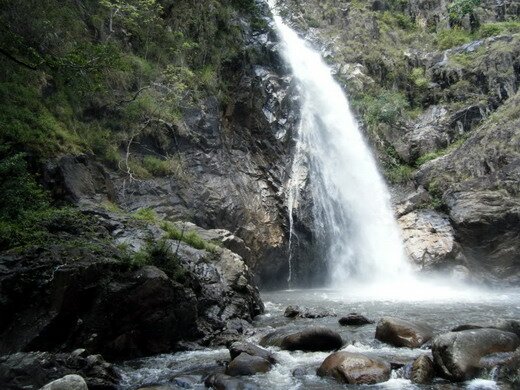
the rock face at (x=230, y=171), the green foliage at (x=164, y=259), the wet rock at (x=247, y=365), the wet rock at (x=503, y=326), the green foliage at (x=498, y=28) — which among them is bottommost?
the wet rock at (x=247, y=365)

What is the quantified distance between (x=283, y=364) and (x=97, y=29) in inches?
654

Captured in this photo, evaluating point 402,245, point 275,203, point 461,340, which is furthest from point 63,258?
point 402,245

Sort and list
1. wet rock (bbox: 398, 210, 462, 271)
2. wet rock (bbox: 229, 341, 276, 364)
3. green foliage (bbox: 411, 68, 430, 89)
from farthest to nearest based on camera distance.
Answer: green foliage (bbox: 411, 68, 430, 89)
wet rock (bbox: 398, 210, 462, 271)
wet rock (bbox: 229, 341, 276, 364)

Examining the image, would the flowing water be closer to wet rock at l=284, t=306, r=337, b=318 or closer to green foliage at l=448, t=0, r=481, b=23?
wet rock at l=284, t=306, r=337, b=318

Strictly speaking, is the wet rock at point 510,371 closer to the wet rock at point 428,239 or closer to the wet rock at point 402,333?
the wet rock at point 402,333

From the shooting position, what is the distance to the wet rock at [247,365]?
725 centimetres

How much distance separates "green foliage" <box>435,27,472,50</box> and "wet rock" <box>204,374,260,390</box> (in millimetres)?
31191

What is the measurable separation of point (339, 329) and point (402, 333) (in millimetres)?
1918

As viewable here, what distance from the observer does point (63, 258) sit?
26.5ft

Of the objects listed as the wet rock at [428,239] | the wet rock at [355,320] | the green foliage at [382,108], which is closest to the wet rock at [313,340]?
the wet rock at [355,320]

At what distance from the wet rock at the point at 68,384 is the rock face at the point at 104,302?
1.72m

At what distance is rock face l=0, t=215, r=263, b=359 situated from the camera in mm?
7363

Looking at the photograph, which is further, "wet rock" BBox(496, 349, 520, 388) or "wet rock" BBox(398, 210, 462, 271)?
"wet rock" BBox(398, 210, 462, 271)

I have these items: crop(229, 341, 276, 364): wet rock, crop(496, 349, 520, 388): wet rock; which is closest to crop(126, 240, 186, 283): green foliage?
crop(229, 341, 276, 364): wet rock
